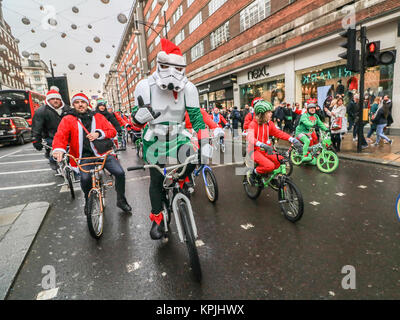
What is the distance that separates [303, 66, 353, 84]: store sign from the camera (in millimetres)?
12611

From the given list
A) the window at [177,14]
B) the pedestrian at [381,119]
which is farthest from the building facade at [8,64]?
the pedestrian at [381,119]

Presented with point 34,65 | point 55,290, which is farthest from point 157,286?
point 34,65

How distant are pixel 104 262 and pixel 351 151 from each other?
8.60 meters

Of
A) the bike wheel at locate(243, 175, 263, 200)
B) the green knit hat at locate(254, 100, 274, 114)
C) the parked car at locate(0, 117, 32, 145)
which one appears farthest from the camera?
the parked car at locate(0, 117, 32, 145)

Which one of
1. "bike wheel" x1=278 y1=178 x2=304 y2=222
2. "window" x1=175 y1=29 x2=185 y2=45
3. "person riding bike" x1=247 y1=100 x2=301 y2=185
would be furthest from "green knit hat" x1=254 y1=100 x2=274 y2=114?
"window" x1=175 y1=29 x2=185 y2=45

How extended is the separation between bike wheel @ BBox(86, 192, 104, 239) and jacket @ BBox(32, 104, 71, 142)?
9.32 ft

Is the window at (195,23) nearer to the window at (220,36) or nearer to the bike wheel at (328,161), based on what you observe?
the window at (220,36)

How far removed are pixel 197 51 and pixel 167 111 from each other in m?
27.9

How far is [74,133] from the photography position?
142 inches

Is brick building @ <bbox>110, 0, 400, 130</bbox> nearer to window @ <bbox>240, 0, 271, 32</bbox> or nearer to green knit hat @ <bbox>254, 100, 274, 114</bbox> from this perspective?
window @ <bbox>240, 0, 271, 32</bbox>

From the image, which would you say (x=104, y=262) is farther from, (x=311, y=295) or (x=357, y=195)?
(x=357, y=195)

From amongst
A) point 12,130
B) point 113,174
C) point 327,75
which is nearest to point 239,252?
point 113,174

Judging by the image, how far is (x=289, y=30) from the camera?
1461 centimetres

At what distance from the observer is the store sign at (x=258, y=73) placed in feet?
58.5
